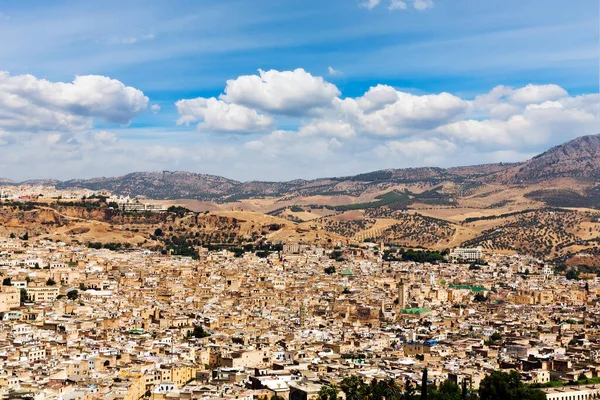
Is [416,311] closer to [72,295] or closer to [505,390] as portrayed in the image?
[72,295]

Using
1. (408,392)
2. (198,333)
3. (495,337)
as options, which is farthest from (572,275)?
(408,392)

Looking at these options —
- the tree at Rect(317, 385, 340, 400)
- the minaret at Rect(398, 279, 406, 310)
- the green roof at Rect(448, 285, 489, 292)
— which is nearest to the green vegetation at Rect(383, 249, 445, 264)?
the green roof at Rect(448, 285, 489, 292)

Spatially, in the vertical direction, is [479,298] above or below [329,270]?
below

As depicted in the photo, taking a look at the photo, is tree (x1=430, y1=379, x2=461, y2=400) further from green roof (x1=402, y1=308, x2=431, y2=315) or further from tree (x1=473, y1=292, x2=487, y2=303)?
tree (x1=473, y1=292, x2=487, y2=303)

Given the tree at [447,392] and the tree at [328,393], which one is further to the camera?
the tree at [447,392]

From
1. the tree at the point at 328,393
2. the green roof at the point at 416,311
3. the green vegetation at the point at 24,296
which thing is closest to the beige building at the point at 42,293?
the green vegetation at the point at 24,296

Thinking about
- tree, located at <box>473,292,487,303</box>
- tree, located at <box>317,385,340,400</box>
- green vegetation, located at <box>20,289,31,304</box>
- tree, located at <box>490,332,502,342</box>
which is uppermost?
green vegetation, located at <box>20,289,31,304</box>

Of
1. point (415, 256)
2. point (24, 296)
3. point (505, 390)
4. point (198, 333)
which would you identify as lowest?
point (198, 333)

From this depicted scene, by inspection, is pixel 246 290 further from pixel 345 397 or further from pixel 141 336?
pixel 345 397

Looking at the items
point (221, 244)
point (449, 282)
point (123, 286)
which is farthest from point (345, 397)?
point (221, 244)

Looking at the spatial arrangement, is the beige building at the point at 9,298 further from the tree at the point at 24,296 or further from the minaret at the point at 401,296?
the minaret at the point at 401,296

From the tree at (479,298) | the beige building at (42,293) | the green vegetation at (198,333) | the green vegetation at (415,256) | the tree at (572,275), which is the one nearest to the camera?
the green vegetation at (198,333)
